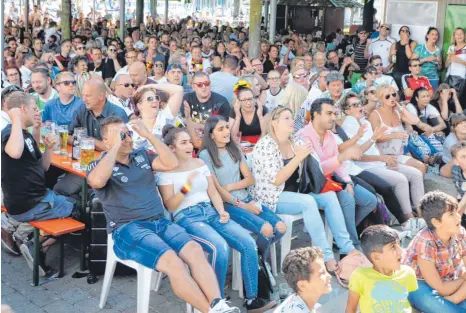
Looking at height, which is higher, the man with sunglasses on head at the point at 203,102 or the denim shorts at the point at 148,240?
the man with sunglasses on head at the point at 203,102

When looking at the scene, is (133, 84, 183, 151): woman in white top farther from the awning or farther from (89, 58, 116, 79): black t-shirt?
the awning

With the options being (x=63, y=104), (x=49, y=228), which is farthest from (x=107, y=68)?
(x=49, y=228)

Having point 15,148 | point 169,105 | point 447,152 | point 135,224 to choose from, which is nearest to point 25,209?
point 15,148

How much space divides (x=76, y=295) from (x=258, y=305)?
1.31 meters

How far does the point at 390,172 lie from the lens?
661cm

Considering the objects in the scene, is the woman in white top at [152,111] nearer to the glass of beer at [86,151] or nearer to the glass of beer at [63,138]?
the glass of beer at [86,151]

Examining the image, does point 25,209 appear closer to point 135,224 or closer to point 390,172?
point 135,224

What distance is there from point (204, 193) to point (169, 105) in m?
1.38

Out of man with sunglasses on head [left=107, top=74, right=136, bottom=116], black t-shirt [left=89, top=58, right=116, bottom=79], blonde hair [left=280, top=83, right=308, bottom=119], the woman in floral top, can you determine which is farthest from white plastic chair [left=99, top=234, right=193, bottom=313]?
black t-shirt [left=89, top=58, right=116, bottom=79]

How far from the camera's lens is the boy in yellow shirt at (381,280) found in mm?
3812

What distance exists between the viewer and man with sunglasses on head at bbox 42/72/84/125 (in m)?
6.51

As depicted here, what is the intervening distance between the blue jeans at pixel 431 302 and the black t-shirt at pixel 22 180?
2.76 m

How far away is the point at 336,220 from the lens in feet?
18.3

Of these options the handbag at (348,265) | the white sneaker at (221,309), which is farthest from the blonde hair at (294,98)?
the white sneaker at (221,309)
